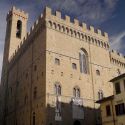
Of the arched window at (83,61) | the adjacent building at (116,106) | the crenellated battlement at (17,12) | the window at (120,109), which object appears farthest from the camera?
the crenellated battlement at (17,12)

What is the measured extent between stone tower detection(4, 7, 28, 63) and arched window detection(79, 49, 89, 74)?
16.0 metres

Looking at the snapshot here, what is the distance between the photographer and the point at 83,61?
105 feet

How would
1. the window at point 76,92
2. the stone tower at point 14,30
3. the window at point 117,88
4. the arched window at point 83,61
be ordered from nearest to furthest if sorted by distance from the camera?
the window at point 117,88 → the window at point 76,92 → the arched window at point 83,61 → the stone tower at point 14,30

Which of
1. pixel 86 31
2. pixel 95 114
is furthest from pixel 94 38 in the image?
pixel 95 114

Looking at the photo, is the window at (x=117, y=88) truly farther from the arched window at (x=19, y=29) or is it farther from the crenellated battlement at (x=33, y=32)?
the arched window at (x=19, y=29)

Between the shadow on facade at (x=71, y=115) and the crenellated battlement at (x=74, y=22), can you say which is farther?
the crenellated battlement at (x=74, y=22)

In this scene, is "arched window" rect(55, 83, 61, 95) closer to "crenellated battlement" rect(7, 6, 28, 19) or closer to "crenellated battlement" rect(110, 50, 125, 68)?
"crenellated battlement" rect(110, 50, 125, 68)

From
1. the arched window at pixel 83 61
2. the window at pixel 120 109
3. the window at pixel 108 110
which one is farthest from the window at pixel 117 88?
the arched window at pixel 83 61

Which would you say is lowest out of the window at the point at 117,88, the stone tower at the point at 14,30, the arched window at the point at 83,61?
the window at the point at 117,88

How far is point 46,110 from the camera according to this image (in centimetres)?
2505

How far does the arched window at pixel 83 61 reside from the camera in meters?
31.3

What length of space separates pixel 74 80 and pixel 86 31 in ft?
27.6

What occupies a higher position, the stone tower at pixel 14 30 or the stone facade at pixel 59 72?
the stone tower at pixel 14 30

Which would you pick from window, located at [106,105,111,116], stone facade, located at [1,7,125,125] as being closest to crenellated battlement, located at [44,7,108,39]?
stone facade, located at [1,7,125,125]
